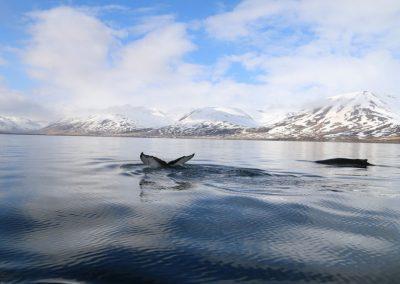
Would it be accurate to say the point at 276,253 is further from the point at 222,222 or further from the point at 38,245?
the point at 38,245

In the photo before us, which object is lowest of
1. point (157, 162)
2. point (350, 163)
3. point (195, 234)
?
point (195, 234)

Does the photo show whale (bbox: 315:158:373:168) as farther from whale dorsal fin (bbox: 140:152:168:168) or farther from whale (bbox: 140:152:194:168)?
whale dorsal fin (bbox: 140:152:168:168)

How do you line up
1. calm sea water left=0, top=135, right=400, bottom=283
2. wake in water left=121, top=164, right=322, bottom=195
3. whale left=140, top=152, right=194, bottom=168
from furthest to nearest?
whale left=140, top=152, right=194, bottom=168 → wake in water left=121, top=164, right=322, bottom=195 → calm sea water left=0, top=135, right=400, bottom=283

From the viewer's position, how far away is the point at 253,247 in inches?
485

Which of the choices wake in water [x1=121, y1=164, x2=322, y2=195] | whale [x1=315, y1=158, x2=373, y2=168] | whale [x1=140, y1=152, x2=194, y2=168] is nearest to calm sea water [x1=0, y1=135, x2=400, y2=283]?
wake in water [x1=121, y1=164, x2=322, y2=195]

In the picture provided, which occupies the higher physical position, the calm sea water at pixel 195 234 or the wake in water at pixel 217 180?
the wake in water at pixel 217 180

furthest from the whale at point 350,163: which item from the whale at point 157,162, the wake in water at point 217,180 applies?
the whale at point 157,162

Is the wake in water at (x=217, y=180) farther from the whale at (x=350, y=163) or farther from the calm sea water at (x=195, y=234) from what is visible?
the whale at (x=350, y=163)

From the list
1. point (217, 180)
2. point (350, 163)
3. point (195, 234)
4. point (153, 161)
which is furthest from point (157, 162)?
point (195, 234)

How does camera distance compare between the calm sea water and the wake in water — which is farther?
the wake in water

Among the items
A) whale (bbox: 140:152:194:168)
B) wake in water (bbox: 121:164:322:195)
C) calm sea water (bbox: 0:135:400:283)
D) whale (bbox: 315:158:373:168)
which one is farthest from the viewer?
whale (bbox: 315:158:373:168)

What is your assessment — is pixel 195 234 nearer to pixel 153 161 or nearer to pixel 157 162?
pixel 157 162

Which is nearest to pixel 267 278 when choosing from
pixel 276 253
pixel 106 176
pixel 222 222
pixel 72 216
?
pixel 276 253

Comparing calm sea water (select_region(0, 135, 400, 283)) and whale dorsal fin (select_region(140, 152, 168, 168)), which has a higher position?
→ whale dorsal fin (select_region(140, 152, 168, 168))
